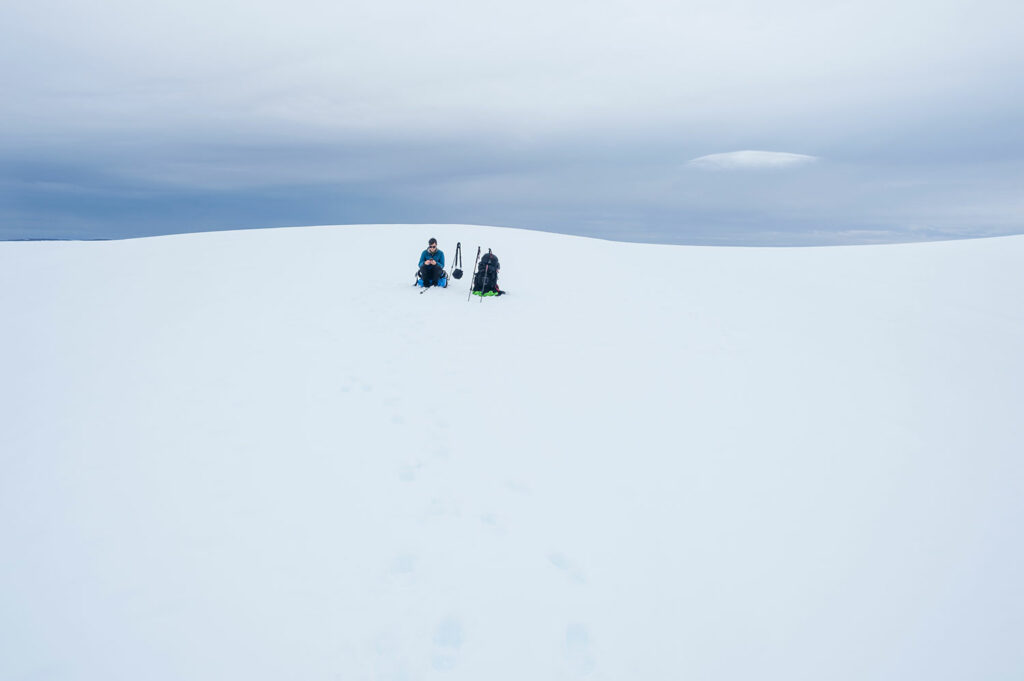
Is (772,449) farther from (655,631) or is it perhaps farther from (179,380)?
(179,380)

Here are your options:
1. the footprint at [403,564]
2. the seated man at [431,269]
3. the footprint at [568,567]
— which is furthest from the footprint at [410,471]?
the seated man at [431,269]

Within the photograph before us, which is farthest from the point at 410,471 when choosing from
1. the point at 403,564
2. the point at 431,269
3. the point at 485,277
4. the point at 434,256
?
the point at 434,256

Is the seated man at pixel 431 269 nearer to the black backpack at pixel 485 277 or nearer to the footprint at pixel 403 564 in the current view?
the black backpack at pixel 485 277

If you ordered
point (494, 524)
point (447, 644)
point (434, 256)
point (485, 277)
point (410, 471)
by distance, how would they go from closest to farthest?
1. point (447, 644)
2. point (494, 524)
3. point (410, 471)
4. point (485, 277)
5. point (434, 256)

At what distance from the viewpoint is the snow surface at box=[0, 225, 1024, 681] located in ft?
11.7

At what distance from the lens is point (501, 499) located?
4941mm

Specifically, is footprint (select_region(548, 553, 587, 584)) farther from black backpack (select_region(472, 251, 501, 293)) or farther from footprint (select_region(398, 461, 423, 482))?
black backpack (select_region(472, 251, 501, 293))

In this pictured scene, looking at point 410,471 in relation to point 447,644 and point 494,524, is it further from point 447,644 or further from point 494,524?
point 447,644

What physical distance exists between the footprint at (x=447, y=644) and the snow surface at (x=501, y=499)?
2 centimetres

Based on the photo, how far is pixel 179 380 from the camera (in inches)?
280

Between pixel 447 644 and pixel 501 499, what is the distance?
156 centimetres

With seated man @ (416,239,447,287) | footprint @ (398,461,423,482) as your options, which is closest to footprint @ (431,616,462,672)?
footprint @ (398,461,423,482)

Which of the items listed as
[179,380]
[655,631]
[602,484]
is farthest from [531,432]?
[179,380]

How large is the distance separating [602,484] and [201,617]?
3485mm
